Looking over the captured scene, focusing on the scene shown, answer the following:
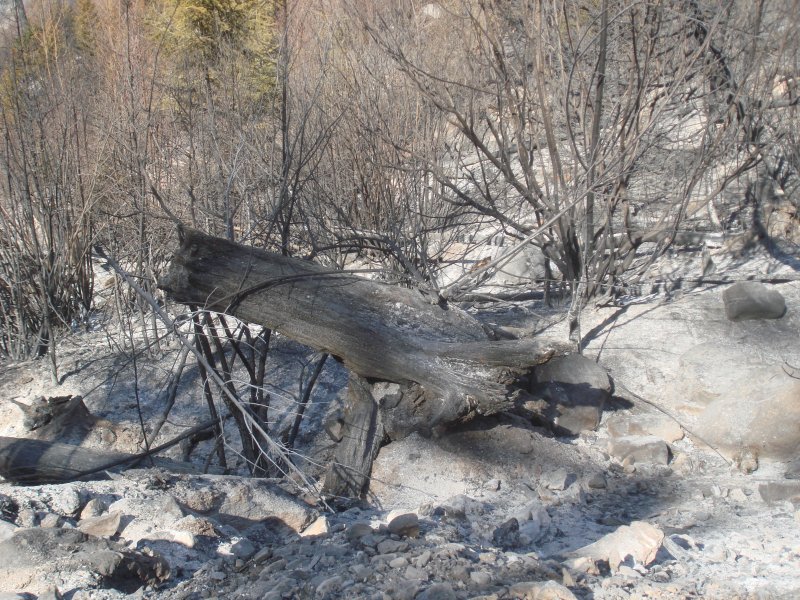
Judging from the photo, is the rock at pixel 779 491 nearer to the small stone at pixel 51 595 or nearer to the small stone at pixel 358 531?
the small stone at pixel 358 531

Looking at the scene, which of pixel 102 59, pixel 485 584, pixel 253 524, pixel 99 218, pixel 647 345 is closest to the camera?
pixel 485 584

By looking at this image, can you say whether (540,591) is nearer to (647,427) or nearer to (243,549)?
(243,549)

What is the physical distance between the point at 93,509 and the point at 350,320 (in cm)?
144

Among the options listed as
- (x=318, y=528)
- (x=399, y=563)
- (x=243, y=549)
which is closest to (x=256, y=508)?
(x=318, y=528)

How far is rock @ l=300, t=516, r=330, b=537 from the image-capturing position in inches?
128

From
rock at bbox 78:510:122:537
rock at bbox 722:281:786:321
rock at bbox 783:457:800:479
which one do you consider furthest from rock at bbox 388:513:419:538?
rock at bbox 722:281:786:321

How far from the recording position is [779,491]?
11.5 feet

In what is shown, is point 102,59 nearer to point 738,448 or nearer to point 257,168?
point 257,168

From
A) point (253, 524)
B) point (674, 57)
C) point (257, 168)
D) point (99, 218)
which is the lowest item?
point (253, 524)

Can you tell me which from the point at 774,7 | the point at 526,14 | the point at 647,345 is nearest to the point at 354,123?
the point at 526,14

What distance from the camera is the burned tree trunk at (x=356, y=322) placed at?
3875 mm

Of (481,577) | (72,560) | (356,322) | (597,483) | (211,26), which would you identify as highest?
(211,26)

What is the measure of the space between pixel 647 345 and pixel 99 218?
4241 mm

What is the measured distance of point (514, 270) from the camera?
22.3ft
